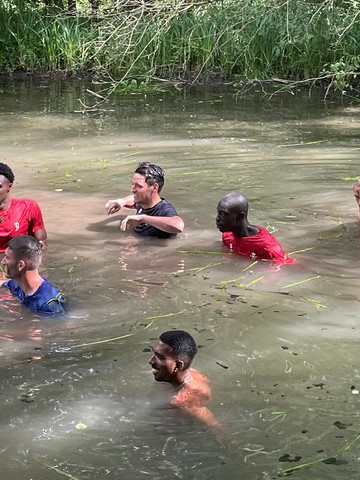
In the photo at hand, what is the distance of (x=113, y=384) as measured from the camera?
5.31m

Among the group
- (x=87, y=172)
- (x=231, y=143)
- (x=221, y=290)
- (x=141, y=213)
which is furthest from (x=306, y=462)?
(x=231, y=143)

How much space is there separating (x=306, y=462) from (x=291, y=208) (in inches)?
208

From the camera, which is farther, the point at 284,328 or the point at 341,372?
the point at 284,328

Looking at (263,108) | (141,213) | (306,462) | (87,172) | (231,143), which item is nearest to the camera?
(306,462)

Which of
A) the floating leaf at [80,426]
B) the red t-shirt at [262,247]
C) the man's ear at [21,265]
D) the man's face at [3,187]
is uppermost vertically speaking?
the man's face at [3,187]

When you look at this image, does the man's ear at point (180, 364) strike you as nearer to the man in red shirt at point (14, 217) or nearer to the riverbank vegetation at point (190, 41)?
the man in red shirt at point (14, 217)

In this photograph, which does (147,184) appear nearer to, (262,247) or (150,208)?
(150,208)

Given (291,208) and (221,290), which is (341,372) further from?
(291,208)

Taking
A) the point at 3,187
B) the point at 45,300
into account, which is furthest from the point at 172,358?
the point at 3,187

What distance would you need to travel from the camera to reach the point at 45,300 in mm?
6355

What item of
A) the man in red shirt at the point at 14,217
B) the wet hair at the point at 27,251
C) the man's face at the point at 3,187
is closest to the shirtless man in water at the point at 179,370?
the wet hair at the point at 27,251

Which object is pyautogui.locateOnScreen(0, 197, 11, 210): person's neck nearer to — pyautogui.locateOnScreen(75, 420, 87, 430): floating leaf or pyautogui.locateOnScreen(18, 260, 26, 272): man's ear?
pyautogui.locateOnScreen(18, 260, 26, 272): man's ear

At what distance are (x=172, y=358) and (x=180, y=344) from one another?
0.30 feet

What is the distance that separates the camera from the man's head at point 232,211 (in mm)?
7531
